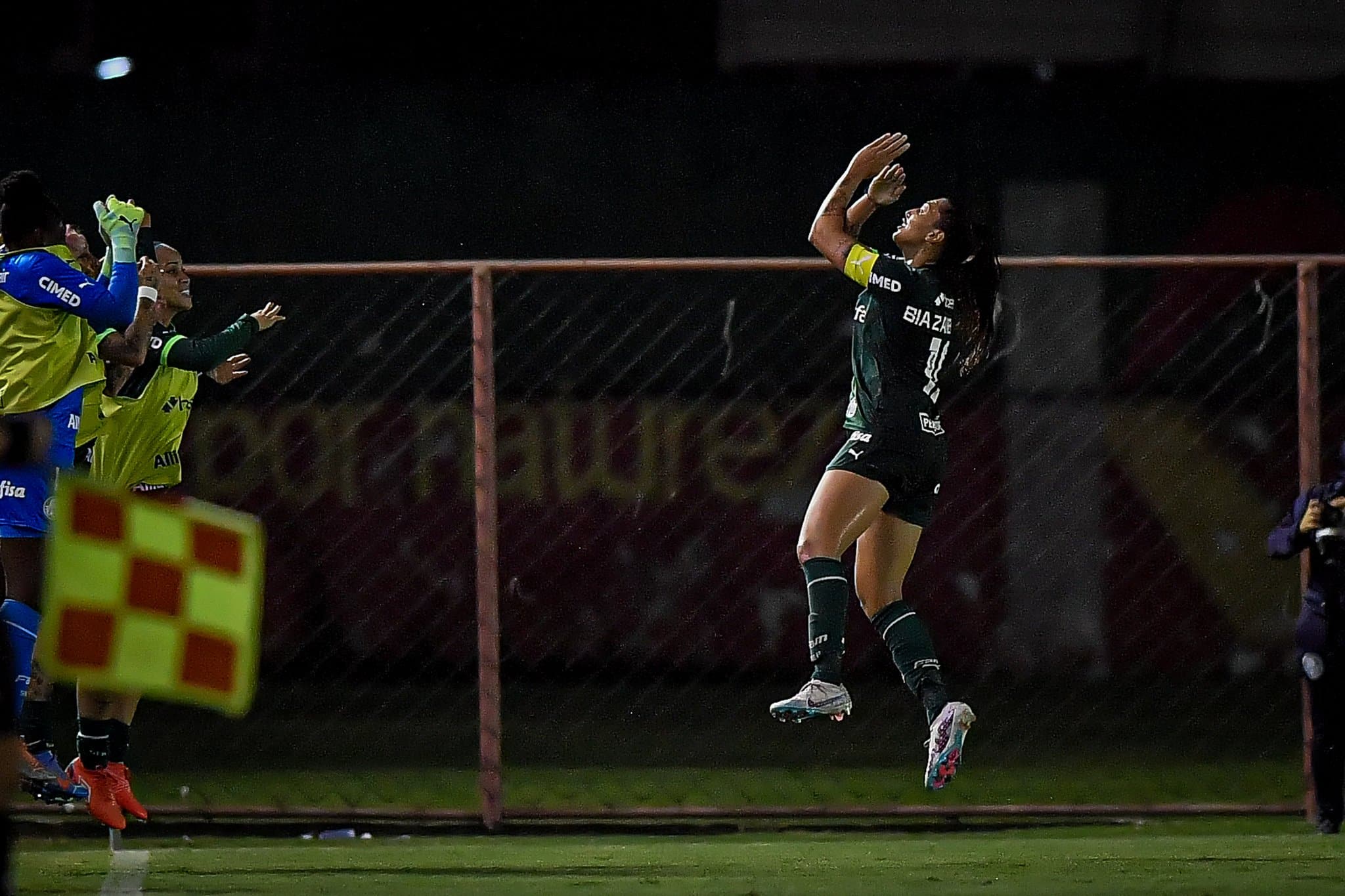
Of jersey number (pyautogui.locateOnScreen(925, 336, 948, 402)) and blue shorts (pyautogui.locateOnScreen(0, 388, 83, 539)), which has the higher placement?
jersey number (pyautogui.locateOnScreen(925, 336, 948, 402))

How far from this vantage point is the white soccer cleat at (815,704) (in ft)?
17.4

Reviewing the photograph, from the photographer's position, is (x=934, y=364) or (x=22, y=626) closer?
(x=22, y=626)

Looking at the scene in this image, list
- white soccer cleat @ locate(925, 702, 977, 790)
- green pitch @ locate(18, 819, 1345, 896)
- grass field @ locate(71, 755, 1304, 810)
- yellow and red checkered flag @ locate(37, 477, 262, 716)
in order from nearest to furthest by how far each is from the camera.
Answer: yellow and red checkered flag @ locate(37, 477, 262, 716)
green pitch @ locate(18, 819, 1345, 896)
white soccer cleat @ locate(925, 702, 977, 790)
grass field @ locate(71, 755, 1304, 810)

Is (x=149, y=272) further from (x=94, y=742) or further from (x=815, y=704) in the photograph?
(x=815, y=704)

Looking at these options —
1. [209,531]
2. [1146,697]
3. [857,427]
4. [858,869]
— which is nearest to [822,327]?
[1146,697]

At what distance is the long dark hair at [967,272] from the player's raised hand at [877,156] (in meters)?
0.27

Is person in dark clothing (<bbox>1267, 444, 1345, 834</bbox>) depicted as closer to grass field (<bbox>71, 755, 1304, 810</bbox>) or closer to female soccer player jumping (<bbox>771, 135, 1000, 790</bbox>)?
grass field (<bbox>71, 755, 1304, 810</bbox>)

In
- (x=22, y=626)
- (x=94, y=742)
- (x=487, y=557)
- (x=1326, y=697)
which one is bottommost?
(x=94, y=742)

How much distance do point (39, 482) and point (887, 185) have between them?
2.73 m

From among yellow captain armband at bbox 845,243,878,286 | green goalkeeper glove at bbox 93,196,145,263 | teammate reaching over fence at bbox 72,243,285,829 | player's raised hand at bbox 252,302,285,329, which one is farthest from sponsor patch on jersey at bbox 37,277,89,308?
yellow captain armband at bbox 845,243,878,286

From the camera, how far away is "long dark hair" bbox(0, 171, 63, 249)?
5.28 metres

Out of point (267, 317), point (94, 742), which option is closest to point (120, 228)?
point (267, 317)

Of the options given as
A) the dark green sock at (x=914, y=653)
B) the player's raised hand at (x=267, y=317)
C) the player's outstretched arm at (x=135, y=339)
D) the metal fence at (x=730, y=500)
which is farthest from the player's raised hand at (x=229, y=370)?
the metal fence at (x=730, y=500)

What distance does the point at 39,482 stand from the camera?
5391 mm
